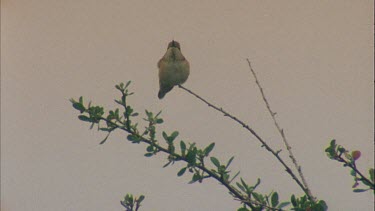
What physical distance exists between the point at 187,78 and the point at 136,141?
1717 millimetres

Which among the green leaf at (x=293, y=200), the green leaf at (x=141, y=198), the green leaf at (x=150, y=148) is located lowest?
the green leaf at (x=293, y=200)

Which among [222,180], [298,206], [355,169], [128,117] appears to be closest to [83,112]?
[128,117]

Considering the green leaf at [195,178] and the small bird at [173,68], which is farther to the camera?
the small bird at [173,68]

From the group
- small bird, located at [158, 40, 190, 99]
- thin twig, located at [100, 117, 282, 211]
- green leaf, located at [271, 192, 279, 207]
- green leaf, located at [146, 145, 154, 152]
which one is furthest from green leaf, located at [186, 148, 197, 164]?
small bird, located at [158, 40, 190, 99]

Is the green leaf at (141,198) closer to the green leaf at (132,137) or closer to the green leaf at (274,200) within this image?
the green leaf at (132,137)

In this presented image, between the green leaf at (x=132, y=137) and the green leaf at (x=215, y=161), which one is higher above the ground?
the green leaf at (x=132, y=137)

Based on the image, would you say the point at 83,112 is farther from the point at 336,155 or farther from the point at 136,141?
the point at 336,155

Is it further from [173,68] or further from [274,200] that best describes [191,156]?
[173,68]

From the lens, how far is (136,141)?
6.28 ft

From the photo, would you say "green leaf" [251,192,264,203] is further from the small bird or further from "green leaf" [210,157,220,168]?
the small bird

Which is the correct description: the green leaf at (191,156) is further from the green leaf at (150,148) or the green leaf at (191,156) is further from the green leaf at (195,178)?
the green leaf at (150,148)

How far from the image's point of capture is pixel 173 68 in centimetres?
348

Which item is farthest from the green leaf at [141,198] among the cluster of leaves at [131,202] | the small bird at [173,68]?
the small bird at [173,68]

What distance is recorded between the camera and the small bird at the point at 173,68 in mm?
3445
